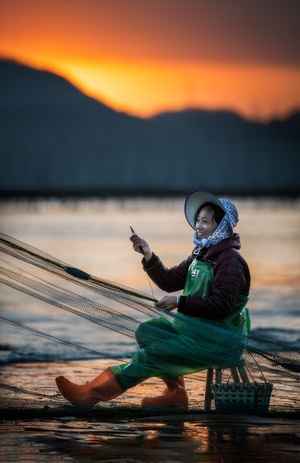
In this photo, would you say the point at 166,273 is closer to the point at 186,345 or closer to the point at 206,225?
the point at 206,225

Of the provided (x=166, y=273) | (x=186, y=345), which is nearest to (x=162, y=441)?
(x=186, y=345)

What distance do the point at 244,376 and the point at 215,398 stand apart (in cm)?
25

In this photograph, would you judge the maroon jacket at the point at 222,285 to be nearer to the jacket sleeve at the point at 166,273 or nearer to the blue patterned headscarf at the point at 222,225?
the blue patterned headscarf at the point at 222,225

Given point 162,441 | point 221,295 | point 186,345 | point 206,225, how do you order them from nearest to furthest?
point 162,441, point 221,295, point 186,345, point 206,225

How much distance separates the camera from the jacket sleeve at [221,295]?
708 centimetres

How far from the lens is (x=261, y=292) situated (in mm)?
21156

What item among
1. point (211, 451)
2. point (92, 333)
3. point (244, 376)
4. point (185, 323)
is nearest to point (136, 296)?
point (185, 323)

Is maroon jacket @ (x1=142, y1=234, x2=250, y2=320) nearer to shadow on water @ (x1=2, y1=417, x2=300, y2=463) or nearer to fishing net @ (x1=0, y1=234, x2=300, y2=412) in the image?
fishing net @ (x1=0, y1=234, x2=300, y2=412)

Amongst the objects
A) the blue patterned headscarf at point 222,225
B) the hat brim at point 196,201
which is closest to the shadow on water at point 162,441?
the blue patterned headscarf at point 222,225

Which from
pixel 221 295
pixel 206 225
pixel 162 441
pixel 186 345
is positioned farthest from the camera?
pixel 206 225

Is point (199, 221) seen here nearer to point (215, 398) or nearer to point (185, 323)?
point (185, 323)

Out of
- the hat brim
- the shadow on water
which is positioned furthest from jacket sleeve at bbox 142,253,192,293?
the shadow on water

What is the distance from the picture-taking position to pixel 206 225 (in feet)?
24.4

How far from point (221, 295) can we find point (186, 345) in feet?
1.35
